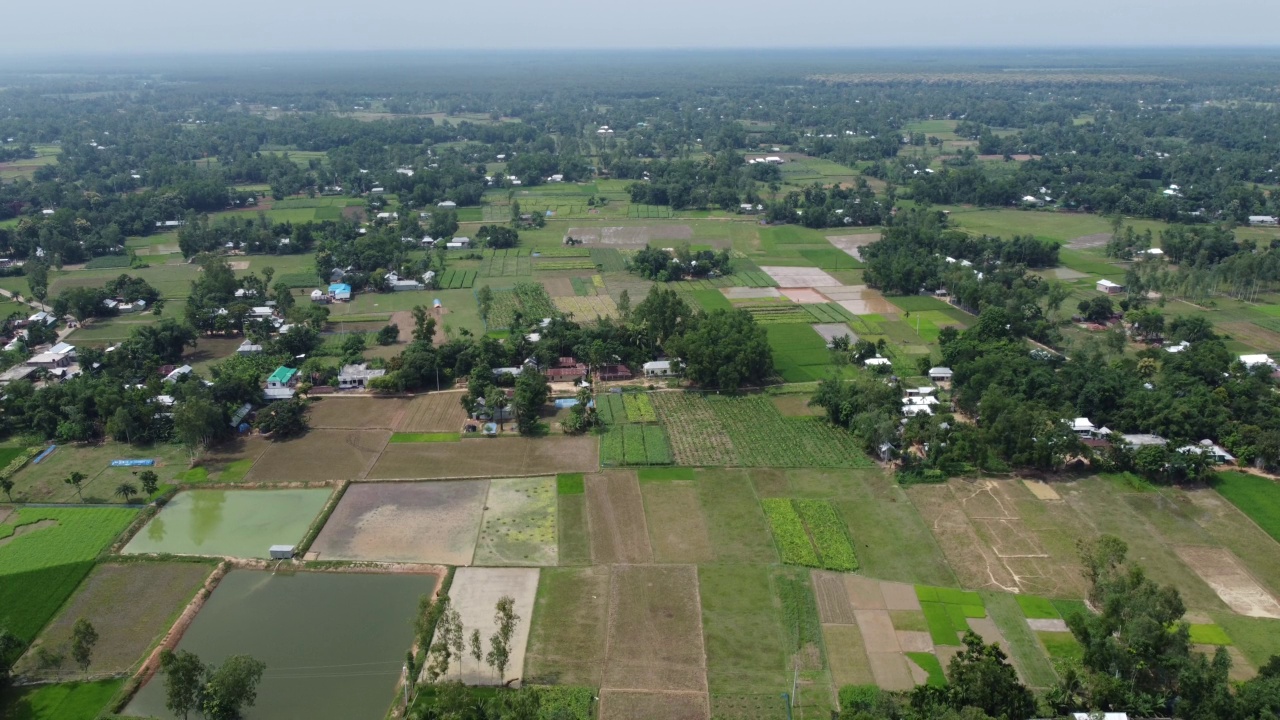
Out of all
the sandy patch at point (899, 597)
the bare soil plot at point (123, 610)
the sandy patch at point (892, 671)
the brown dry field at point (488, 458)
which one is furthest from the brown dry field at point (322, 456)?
the sandy patch at point (892, 671)

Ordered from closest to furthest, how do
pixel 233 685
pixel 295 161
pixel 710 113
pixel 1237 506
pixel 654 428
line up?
pixel 233 685 < pixel 1237 506 < pixel 654 428 < pixel 295 161 < pixel 710 113

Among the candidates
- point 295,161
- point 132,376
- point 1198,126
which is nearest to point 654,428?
point 132,376

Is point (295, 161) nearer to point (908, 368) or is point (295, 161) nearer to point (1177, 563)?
point (908, 368)

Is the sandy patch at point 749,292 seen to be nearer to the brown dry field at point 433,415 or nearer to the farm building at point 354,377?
the brown dry field at point 433,415

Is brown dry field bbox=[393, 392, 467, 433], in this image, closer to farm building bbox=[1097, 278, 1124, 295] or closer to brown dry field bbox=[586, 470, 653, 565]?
brown dry field bbox=[586, 470, 653, 565]

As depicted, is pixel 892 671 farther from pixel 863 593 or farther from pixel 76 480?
pixel 76 480

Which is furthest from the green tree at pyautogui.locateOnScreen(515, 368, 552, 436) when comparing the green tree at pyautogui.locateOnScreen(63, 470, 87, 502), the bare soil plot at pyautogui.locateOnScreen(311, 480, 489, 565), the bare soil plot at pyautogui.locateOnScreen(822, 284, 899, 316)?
the bare soil plot at pyautogui.locateOnScreen(822, 284, 899, 316)

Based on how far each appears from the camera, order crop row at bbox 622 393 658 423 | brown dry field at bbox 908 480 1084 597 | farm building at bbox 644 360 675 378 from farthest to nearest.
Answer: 1. farm building at bbox 644 360 675 378
2. crop row at bbox 622 393 658 423
3. brown dry field at bbox 908 480 1084 597
